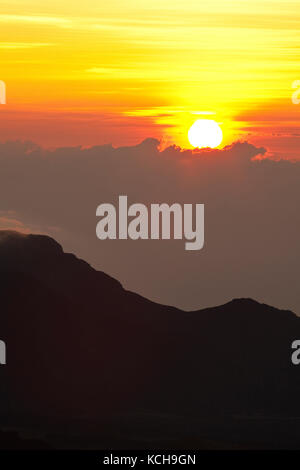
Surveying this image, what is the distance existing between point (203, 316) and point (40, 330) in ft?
69.8

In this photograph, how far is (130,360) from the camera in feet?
373

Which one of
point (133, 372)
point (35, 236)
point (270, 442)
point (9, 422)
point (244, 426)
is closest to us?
point (9, 422)

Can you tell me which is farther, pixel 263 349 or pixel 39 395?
pixel 263 349

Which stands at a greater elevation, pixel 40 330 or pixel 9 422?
pixel 40 330

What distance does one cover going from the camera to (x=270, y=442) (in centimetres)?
9888

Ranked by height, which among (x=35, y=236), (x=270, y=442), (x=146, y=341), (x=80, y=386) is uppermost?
Answer: (x=35, y=236)

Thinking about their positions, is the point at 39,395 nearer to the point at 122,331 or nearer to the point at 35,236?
the point at 122,331

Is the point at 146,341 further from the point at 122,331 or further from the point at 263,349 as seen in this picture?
the point at 263,349

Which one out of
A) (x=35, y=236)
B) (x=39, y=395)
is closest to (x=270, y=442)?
(x=39, y=395)

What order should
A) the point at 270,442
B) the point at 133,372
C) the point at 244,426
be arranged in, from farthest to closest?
the point at 133,372, the point at 244,426, the point at 270,442

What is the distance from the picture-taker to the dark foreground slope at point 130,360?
10050 cm

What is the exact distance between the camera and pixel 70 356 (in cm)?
11162

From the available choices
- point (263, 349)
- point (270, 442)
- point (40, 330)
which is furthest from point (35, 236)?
point (270, 442)

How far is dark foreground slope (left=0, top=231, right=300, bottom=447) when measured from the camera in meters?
100
